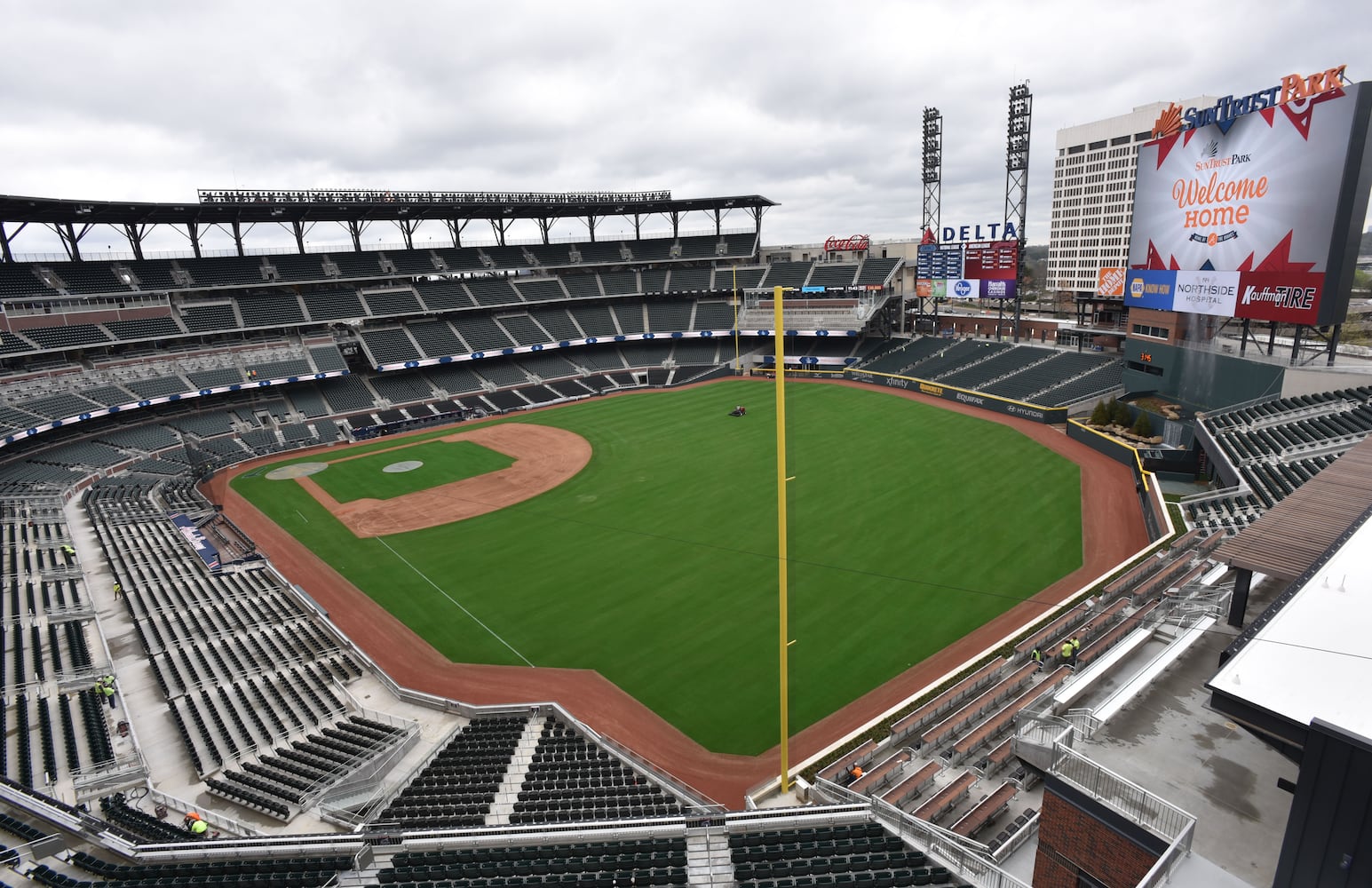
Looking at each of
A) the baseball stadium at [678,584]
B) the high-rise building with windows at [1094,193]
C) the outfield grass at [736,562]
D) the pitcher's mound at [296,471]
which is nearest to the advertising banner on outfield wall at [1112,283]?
the baseball stadium at [678,584]

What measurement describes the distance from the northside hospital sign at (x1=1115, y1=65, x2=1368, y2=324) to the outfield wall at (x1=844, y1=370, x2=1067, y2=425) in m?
8.91

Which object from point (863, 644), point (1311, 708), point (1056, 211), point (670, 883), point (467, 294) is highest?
point (1056, 211)

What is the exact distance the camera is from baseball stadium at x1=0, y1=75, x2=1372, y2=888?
10.2m

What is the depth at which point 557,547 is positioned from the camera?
28047 mm

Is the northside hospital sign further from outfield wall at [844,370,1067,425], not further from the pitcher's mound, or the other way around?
the pitcher's mound

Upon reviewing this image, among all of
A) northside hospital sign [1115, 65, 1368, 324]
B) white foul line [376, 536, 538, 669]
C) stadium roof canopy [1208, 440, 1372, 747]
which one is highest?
northside hospital sign [1115, 65, 1368, 324]

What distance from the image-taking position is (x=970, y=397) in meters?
49.7

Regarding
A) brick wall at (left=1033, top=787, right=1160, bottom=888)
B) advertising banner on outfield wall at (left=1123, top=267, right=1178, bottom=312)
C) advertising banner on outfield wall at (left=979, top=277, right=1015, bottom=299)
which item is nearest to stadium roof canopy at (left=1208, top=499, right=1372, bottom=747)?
brick wall at (left=1033, top=787, right=1160, bottom=888)

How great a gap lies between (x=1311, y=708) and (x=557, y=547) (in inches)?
956

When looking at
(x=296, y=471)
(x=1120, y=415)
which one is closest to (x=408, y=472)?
(x=296, y=471)

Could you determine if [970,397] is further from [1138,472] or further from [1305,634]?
[1305,634]

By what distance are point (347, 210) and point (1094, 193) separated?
374 feet

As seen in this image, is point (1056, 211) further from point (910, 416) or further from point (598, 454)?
point (598, 454)

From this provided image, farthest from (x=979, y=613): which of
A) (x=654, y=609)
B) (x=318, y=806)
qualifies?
(x=318, y=806)
